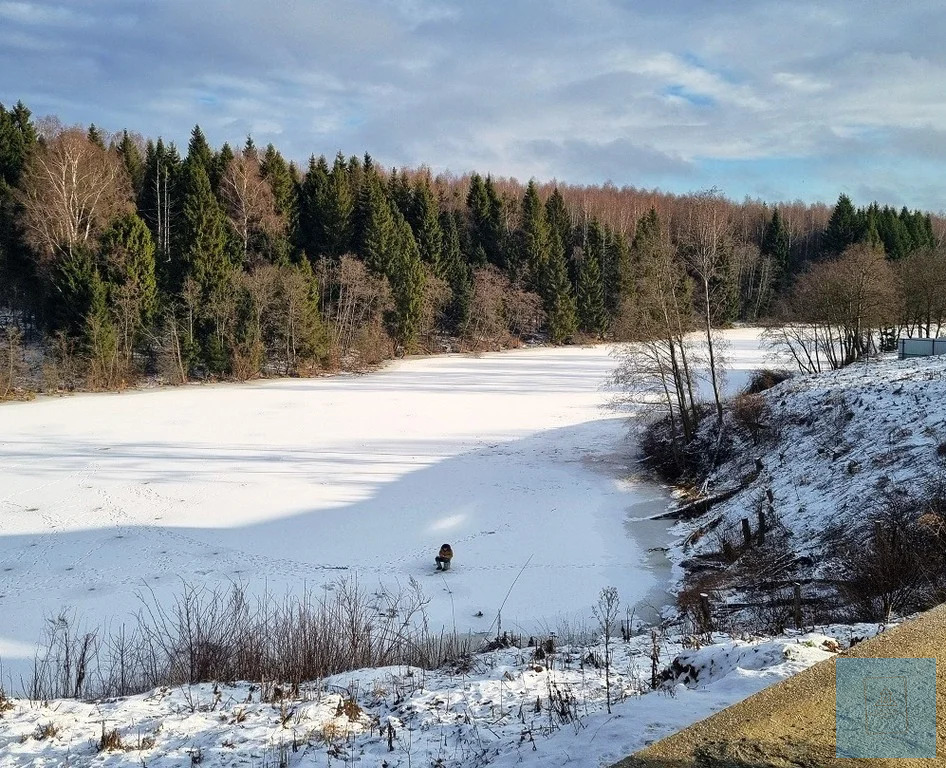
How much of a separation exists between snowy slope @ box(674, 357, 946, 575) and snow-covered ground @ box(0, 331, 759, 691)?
2.49m

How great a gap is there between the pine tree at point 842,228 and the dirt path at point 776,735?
8895cm

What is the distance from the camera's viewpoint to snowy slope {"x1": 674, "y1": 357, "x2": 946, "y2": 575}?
489 inches

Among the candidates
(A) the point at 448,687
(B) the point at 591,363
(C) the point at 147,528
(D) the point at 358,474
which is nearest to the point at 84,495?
(C) the point at 147,528

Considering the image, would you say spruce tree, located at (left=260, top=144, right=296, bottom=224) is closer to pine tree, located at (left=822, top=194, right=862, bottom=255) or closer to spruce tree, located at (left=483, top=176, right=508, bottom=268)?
spruce tree, located at (left=483, top=176, right=508, bottom=268)

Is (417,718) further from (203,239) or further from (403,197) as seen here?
(403,197)

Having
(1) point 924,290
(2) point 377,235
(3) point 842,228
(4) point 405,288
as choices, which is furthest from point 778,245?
(1) point 924,290

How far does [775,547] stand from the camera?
12.6 metres

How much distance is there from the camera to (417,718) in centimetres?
460

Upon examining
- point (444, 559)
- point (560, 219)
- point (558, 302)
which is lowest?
point (444, 559)

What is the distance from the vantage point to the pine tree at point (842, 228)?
80.5 meters

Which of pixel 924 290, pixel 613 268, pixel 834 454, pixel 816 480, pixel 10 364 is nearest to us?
pixel 816 480

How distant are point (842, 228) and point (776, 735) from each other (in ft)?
304

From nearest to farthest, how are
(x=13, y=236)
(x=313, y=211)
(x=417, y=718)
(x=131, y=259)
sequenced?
(x=417, y=718) < (x=131, y=259) < (x=13, y=236) < (x=313, y=211)

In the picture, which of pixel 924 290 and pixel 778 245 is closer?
pixel 924 290
